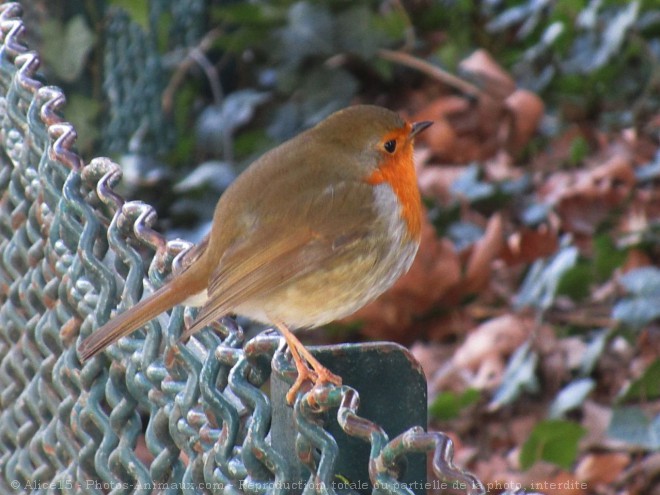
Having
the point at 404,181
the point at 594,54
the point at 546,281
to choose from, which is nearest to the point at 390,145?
the point at 404,181

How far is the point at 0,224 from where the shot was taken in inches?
102

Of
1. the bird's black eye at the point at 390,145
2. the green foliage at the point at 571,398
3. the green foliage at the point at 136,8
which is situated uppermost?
the bird's black eye at the point at 390,145

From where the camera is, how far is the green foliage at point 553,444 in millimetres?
3201

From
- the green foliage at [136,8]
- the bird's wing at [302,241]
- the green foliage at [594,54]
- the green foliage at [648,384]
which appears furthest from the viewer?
the green foliage at [594,54]

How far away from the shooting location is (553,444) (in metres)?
3.23

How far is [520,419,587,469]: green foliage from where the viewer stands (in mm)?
3201

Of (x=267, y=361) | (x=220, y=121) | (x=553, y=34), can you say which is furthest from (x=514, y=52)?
(x=267, y=361)

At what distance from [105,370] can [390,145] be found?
99cm

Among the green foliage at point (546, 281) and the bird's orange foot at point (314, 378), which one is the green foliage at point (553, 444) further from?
the bird's orange foot at point (314, 378)

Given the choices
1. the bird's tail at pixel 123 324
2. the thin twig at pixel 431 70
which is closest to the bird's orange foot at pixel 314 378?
the bird's tail at pixel 123 324

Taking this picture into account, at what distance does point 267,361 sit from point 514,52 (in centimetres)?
388

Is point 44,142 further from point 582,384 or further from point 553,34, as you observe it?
point 553,34

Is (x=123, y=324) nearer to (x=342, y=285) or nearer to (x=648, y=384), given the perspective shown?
(x=342, y=285)

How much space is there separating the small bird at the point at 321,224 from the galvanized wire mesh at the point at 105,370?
1.07 feet
